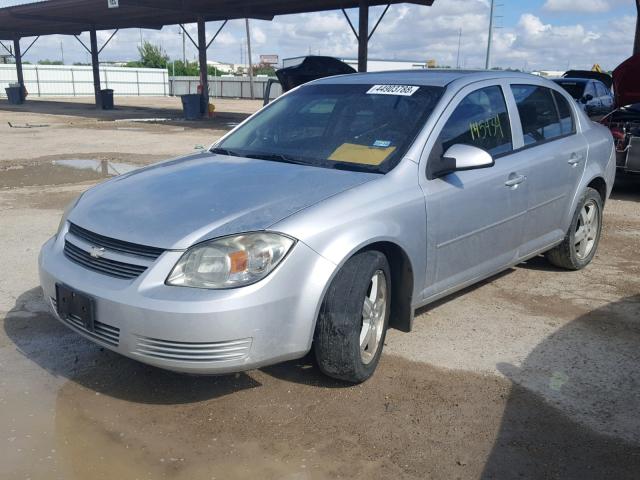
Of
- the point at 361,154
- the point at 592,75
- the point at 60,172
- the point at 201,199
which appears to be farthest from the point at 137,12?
the point at 201,199

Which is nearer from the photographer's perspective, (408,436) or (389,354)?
(408,436)

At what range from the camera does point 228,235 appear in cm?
296

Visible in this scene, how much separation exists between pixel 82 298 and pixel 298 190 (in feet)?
3.92

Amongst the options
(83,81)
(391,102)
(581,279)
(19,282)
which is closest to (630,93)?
(581,279)

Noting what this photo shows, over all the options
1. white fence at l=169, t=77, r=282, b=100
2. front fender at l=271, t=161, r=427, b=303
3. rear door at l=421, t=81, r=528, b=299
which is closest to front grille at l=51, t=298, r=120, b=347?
front fender at l=271, t=161, r=427, b=303

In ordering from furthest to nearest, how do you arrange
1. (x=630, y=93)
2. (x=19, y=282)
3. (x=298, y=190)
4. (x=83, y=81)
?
(x=83, y=81) → (x=630, y=93) → (x=19, y=282) → (x=298, y=190)

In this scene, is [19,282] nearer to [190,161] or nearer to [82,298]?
[190,161]

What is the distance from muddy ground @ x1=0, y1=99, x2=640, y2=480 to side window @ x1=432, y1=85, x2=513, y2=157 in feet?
3.99

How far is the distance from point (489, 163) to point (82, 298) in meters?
2.35

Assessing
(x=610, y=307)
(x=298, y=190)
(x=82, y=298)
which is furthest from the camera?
(x=610, y=307)

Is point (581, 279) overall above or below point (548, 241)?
below

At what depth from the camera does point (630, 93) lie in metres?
11.1

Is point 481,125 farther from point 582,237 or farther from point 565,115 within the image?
point 582,237

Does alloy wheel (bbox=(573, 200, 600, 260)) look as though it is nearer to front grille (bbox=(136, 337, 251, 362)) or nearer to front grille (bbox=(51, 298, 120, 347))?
front grille (bbox=(136, 337, 251, 362))
